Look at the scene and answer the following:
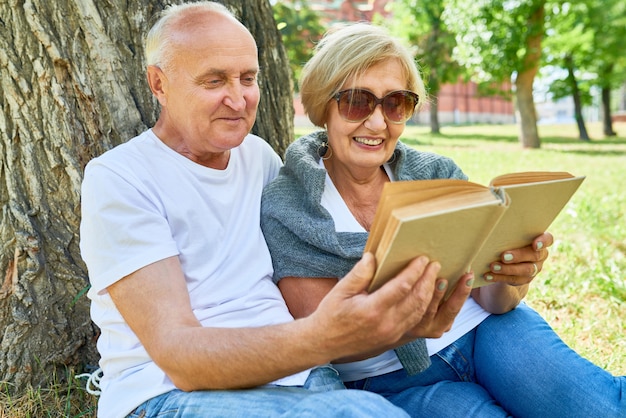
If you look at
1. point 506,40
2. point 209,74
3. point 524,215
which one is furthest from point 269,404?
point 506,40

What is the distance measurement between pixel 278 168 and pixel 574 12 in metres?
17.7

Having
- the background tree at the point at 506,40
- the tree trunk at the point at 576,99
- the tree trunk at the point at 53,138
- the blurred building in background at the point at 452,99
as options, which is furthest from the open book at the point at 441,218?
the blurred building in background at the point at 452,99

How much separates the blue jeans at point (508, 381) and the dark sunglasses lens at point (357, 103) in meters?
0.93

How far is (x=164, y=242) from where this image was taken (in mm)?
1930

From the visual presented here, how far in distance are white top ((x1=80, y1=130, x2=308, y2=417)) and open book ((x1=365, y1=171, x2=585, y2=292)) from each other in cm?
65

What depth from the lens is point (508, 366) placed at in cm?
234

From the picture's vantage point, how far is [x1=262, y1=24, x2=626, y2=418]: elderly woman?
2225 mm

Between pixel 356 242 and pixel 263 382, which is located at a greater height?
pixel 356 242

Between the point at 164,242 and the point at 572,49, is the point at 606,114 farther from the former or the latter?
the point at 164,242

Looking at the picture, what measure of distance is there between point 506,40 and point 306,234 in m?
15.9

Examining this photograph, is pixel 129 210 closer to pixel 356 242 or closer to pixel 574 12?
pixel 356 242

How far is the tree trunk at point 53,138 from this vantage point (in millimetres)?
2701

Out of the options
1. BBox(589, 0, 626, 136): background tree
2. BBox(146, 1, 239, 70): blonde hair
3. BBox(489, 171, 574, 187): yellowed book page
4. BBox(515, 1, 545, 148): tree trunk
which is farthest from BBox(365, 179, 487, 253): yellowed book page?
BBox(589, 0, 626, 136): background tree

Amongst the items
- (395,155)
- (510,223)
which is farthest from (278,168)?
(510,223)
